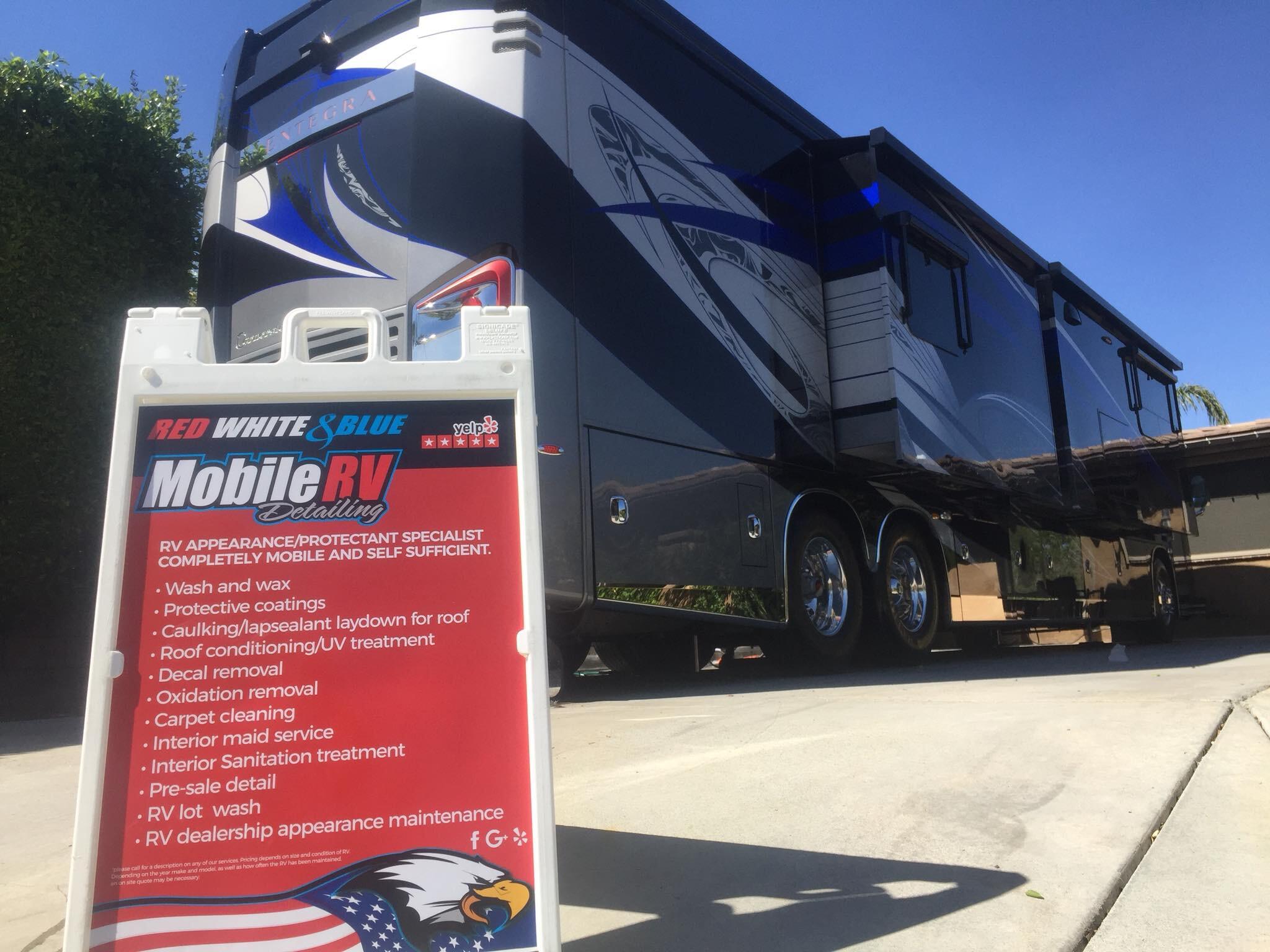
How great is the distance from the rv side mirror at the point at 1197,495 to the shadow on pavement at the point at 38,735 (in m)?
15.6

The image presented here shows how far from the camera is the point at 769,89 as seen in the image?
645 cm

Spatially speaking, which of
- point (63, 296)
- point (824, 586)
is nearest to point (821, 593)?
point (824, 586)

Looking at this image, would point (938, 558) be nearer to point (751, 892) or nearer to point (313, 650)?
point (751, 892)

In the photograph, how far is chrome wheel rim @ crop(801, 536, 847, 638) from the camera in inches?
244

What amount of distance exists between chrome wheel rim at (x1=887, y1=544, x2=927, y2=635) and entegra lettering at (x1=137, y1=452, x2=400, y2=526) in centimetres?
563

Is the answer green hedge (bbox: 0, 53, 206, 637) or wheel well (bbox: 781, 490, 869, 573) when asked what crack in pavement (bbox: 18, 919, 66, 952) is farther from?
green hedge (bbox: 0, 53, 206, 637)

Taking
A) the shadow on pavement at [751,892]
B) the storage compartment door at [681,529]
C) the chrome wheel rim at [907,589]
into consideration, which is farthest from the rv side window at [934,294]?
the shadow on pavement at [751,892]

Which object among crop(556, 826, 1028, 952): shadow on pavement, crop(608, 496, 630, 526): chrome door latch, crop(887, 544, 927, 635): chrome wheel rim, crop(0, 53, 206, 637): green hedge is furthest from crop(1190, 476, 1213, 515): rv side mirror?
crop(556, 826, 1028, 952): shadow on pavement

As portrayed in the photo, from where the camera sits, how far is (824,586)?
6383 mm

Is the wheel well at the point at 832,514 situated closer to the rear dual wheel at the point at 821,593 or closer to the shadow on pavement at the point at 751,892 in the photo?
the rear dual wheel at the point at 821,593

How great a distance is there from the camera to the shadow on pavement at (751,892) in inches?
75.6

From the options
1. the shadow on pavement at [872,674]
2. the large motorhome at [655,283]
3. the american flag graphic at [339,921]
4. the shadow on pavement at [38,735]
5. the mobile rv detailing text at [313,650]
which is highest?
the large motorhome at [655,283]

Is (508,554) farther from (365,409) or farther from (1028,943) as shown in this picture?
(1028,943)

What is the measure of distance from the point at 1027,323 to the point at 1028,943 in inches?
324
